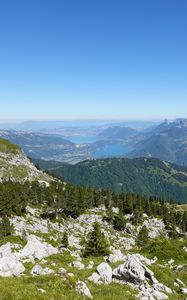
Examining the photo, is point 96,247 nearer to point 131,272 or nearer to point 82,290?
point 131,272

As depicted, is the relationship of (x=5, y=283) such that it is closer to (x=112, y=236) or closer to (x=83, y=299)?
(x=83, y=299)

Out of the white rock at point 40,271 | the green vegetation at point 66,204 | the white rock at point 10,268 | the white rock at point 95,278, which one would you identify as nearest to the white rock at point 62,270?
the white rock at point 40,271

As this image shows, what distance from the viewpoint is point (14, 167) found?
164 m

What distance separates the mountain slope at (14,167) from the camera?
503ft

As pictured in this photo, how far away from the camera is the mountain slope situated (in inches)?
6038

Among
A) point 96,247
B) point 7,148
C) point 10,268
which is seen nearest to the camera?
point 10,268

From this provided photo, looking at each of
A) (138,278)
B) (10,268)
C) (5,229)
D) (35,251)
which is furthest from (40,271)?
(5,229)

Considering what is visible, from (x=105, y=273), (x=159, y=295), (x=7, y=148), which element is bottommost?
(x=7, y=148)

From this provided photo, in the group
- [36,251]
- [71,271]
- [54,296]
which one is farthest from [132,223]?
[54,296]

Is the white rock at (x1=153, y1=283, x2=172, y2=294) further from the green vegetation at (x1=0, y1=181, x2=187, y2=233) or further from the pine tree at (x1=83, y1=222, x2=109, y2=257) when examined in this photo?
the green vegetation at (x1=0, y1=181, x2=187, y2=233)

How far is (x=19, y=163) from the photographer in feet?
574

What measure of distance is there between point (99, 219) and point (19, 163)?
81092mm

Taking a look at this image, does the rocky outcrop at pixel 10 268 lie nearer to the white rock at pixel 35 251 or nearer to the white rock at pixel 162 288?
the white rock at pixel 35 251

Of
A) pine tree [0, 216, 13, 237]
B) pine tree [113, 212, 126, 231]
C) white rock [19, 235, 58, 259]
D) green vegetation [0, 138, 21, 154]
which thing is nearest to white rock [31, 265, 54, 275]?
white rock [19, 235, 58, 259]
